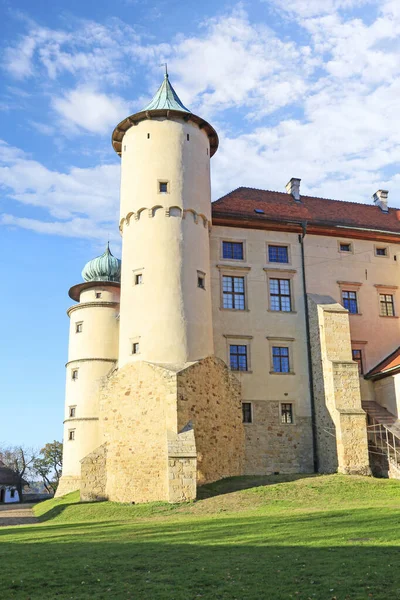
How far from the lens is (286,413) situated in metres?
28.4

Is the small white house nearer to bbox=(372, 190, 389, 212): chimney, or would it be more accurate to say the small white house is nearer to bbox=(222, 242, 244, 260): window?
bbox=(222, 242, 244, 260): window

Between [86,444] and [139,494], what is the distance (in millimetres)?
14811

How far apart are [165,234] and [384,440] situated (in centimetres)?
1401

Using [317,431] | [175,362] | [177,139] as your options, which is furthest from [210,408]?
[177,139]

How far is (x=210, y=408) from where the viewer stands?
970 inches

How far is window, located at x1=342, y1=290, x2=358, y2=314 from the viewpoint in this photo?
31.5 m

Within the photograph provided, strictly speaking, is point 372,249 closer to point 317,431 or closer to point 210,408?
point 317,431

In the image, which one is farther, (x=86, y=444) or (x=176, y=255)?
(x=86, y=444)

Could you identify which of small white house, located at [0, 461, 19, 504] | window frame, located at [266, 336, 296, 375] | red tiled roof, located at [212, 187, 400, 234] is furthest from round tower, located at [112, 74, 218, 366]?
small white house, located at [0, 461, 19, 504]

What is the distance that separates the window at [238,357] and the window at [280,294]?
2841 millimetres

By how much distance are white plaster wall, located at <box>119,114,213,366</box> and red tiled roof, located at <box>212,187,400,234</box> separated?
2.87 m

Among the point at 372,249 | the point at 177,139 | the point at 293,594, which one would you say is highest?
the point at 177,139

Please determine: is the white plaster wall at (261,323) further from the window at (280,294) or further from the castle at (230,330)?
the window at (280,294)

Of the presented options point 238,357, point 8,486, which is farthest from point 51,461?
point 238,357
